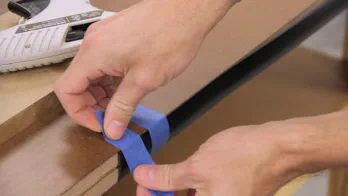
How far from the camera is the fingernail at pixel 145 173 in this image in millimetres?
517

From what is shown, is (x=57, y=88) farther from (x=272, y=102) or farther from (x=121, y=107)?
(x=272, y=102)

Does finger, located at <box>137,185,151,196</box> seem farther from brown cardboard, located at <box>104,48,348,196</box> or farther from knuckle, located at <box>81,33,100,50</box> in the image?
brown cardboard, located at <box>104,48,348,196</box>

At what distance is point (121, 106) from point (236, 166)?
169mm

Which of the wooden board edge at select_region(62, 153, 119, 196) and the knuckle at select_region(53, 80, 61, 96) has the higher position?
the knuckle at select_region(53, 80, 61, 96)

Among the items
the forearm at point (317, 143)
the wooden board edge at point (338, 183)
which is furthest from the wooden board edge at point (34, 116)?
the wooden board edge at point (338, 183)

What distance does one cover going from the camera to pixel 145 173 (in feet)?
1.71

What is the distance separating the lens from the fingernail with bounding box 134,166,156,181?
1.70ft

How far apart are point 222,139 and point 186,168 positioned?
63 millimetres

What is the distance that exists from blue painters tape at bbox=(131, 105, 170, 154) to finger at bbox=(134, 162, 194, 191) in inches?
2.9

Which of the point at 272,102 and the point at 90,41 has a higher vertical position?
the point at 90,41

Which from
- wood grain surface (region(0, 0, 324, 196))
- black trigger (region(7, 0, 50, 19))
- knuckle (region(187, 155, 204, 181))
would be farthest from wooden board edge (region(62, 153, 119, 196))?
black trigger (region(7, 0, 50, 19))

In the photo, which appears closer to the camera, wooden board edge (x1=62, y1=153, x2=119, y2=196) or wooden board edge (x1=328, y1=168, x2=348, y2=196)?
wooden board edge (x1=62, y1=153, x2=119, y2=196)

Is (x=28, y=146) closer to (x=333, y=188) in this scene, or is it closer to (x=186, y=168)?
(x=186, y=168)

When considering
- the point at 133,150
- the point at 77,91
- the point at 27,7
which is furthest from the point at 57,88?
the point at 27,7
